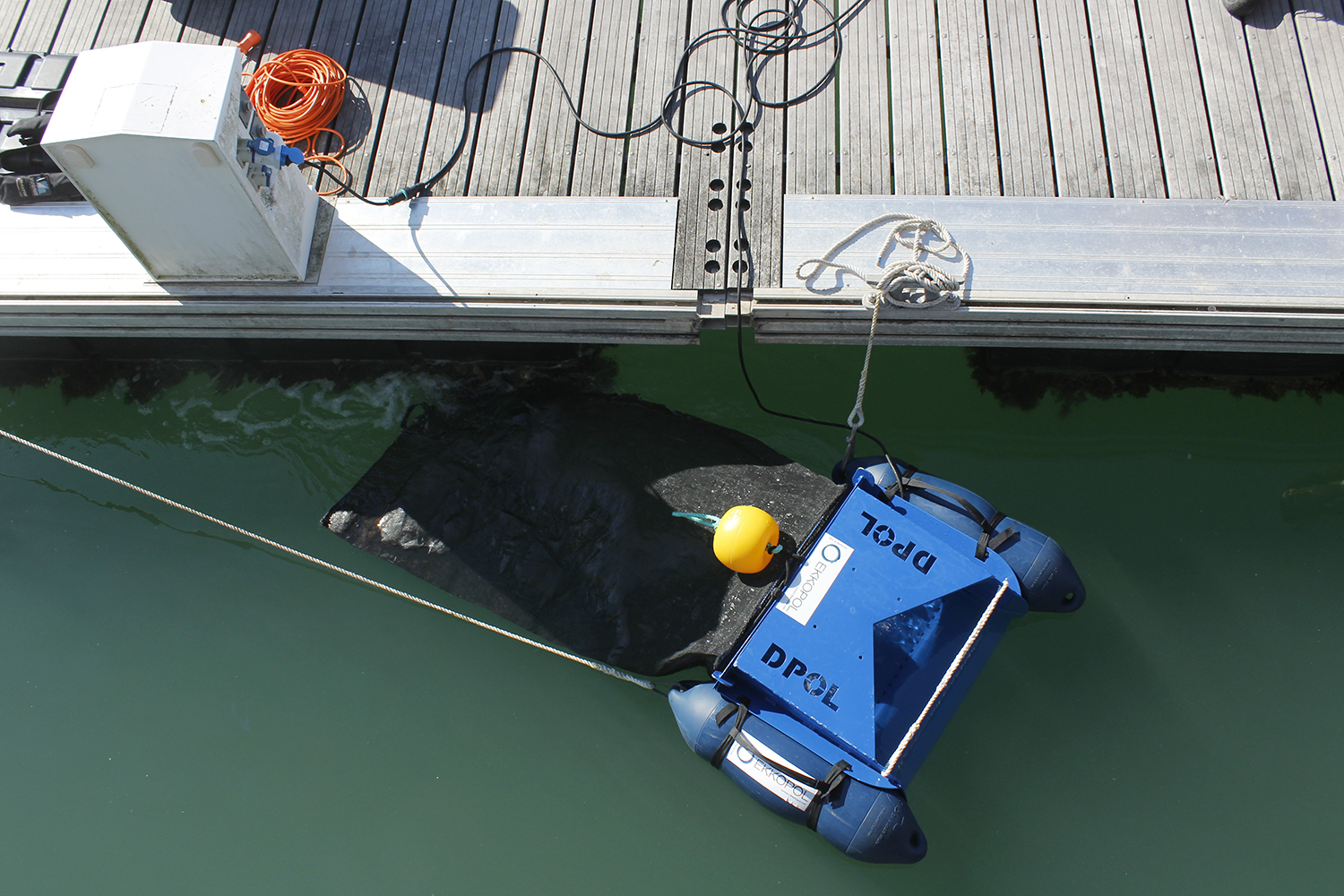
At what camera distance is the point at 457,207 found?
3852mm

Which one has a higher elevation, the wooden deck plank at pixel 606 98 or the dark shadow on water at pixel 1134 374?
the wooden deck plank at pixel 606 98

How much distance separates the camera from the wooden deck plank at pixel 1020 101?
3.81m

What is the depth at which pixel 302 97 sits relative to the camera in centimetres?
412

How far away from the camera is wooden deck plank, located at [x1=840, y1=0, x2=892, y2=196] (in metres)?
3.86

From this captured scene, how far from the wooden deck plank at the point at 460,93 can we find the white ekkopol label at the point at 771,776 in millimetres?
2857

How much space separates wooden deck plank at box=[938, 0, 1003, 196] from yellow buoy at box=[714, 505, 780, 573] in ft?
5.90

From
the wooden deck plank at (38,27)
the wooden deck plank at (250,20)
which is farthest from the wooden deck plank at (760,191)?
the wooden deck plank at (38,27)

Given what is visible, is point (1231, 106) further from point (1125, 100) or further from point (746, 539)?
point (746, 539)

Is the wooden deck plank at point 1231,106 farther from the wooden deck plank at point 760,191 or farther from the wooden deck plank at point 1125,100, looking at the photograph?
the wooden deck plank at point 760,191

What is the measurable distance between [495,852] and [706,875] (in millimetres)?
974

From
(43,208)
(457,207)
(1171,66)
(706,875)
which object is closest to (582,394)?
(457,207)

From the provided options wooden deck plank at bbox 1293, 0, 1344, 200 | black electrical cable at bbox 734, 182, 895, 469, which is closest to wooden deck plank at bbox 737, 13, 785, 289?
black electrical cable at bbox 734, 182, 895, 469

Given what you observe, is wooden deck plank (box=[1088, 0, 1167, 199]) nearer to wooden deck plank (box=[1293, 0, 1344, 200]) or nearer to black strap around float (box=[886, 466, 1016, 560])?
wooden deck plank (box=[1293, 0, 1344, 200])

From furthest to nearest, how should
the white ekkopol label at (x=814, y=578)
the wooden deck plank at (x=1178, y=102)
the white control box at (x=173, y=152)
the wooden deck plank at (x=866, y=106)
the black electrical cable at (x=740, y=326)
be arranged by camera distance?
the wooden deck plank at (x=866, y=106)
the wooden deck plank at (x=1178, y=102)
the black electrical cable at (x=740, y=326)
the white ekkopol label at (x=814, y=578)
the white control box at (x=173, y=152)
